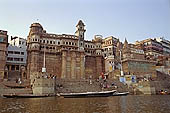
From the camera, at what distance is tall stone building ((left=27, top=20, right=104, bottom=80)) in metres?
50.2

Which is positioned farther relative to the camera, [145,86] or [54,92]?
[145,86]

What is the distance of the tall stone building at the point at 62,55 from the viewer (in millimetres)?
50250

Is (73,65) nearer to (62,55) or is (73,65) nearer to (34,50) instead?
(62,55)

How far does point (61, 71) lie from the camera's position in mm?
51594

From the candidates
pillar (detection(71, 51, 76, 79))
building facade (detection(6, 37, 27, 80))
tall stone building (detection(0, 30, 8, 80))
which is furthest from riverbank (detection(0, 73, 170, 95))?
building facade (detection(6, 37, 27, 80))

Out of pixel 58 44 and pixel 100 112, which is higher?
pixel 58 44

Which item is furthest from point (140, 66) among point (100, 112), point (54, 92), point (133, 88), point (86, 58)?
point (100, 112)

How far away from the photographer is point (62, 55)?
52.0 m

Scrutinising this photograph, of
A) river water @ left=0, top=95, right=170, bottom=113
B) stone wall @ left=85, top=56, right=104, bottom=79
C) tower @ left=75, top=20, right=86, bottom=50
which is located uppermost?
tower @ left=75, top=20, right=86, bottom=50

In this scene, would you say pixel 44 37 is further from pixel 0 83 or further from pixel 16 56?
pixel 0 83

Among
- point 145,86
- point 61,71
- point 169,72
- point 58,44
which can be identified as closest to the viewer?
point 145,86

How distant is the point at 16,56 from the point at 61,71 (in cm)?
1554

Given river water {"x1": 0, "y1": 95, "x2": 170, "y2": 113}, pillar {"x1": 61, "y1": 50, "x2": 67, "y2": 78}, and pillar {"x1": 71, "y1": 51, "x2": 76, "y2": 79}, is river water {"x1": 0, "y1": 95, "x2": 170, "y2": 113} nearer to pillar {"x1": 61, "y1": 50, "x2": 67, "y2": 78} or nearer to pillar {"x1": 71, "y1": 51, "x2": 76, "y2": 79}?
pillar {"x1": 61, "y1": 50, "x2": 67, "y2": 78}

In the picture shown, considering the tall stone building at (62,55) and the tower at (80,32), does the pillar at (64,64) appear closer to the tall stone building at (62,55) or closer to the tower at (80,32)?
the tall stone building at (62,55)
